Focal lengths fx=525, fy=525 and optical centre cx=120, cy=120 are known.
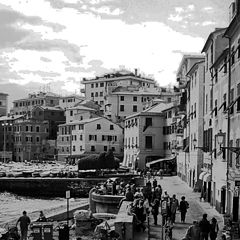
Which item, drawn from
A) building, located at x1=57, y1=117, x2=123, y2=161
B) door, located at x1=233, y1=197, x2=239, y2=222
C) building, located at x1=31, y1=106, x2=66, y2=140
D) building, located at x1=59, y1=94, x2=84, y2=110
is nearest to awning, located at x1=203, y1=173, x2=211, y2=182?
door, located at x1=233, y1=197, x2=239, y2=222

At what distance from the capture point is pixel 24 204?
63062mm

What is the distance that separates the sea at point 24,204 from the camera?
50213mm

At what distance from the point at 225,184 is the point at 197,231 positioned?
1249cm

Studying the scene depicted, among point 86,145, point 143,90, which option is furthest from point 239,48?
point 143,90

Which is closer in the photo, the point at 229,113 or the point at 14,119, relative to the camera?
the point at 229,113

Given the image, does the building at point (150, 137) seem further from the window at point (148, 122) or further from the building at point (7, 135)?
the building at point (7, 135)

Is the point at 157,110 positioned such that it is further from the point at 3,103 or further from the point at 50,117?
the point at 3,103

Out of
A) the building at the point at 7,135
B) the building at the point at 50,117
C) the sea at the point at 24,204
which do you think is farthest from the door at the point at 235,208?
the building at the point at 7,135

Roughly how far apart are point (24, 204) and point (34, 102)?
376ft

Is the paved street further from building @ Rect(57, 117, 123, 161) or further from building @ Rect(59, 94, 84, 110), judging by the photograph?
building @ Rect(59, 94, 84, 110)

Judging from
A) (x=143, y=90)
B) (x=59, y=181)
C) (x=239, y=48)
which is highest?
(x=143, y=90)

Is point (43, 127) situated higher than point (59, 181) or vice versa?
point (43, 127)

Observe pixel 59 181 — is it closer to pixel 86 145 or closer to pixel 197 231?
pixel 86 145

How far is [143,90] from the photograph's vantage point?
13312 centimetres
